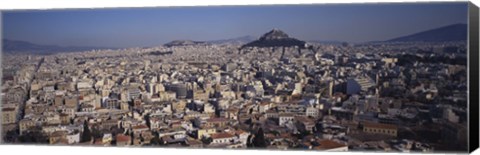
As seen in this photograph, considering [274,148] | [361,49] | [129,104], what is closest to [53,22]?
[129,104]

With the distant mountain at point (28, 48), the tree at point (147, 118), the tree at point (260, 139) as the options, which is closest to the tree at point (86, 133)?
the tree at point (147, 118)

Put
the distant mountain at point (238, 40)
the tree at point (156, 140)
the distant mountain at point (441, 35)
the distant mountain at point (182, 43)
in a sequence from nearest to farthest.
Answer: the distant mountain at point (441, 35) < the distant mountain at point (238, 40) < the distant mountain at point (182, 43) < the tree at point (156, 140)

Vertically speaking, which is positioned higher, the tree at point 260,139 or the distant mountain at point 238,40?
the distant mountain at point 238,40

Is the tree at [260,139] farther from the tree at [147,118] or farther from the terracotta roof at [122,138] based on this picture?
the terracotta roof at [122,138]

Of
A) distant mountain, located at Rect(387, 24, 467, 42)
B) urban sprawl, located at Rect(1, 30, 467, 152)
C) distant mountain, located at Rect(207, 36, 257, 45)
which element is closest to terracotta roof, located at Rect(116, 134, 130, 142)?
urban sprawl, located at Rect(1, 30, 467, 152)

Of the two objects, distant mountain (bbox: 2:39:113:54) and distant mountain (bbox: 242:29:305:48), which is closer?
distant mountain (bbox: 242:29:305:48)

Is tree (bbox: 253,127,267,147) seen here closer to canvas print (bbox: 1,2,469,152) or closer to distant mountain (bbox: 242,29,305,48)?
canvas print (bbox: 1,2,469,152)

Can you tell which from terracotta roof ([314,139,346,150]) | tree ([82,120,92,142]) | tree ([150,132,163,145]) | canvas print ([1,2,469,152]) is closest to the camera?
canvas print ([1,2,469,152])

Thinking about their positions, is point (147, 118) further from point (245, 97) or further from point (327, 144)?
point (327, 144)
